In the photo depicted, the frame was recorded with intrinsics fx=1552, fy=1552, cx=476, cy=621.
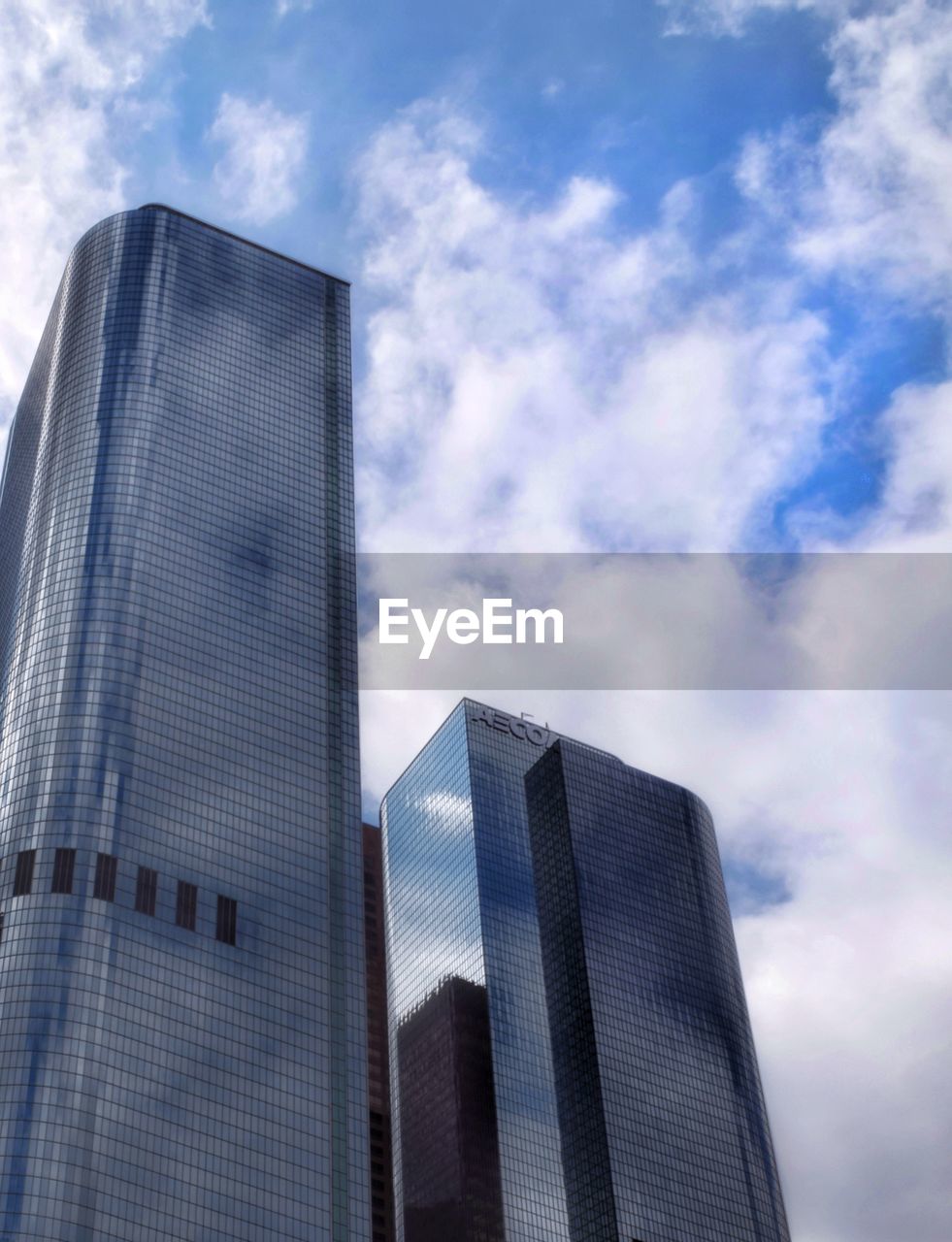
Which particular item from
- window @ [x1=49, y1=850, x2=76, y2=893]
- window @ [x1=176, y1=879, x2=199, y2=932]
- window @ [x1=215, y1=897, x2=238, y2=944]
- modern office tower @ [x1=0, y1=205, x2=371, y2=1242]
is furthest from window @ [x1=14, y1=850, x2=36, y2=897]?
window @ [x1=215, y1=897, x2=238, y2=944]

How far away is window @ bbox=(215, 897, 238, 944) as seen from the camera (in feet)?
463

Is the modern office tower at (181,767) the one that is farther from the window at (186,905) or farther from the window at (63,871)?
the window at (186,905)

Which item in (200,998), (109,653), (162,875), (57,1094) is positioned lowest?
(57,1094)

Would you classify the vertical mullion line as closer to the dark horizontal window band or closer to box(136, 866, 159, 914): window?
the dark horizontal window band

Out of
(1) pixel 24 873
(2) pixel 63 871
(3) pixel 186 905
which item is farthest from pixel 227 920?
(1) pixel 24 873

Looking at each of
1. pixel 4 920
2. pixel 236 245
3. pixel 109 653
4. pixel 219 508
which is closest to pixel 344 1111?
pixel 4 920

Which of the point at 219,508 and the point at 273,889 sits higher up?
the point at 219,508

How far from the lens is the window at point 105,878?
136m

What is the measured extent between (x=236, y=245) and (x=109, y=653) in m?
67.9

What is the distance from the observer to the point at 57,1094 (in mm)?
122750

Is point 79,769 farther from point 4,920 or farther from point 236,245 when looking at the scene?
point 236,245

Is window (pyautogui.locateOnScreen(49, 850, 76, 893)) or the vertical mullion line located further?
the vertical mullion line

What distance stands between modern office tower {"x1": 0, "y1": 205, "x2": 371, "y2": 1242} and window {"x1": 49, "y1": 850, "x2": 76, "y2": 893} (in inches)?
10.3

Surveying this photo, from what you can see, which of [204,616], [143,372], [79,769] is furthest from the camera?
[143,372]
